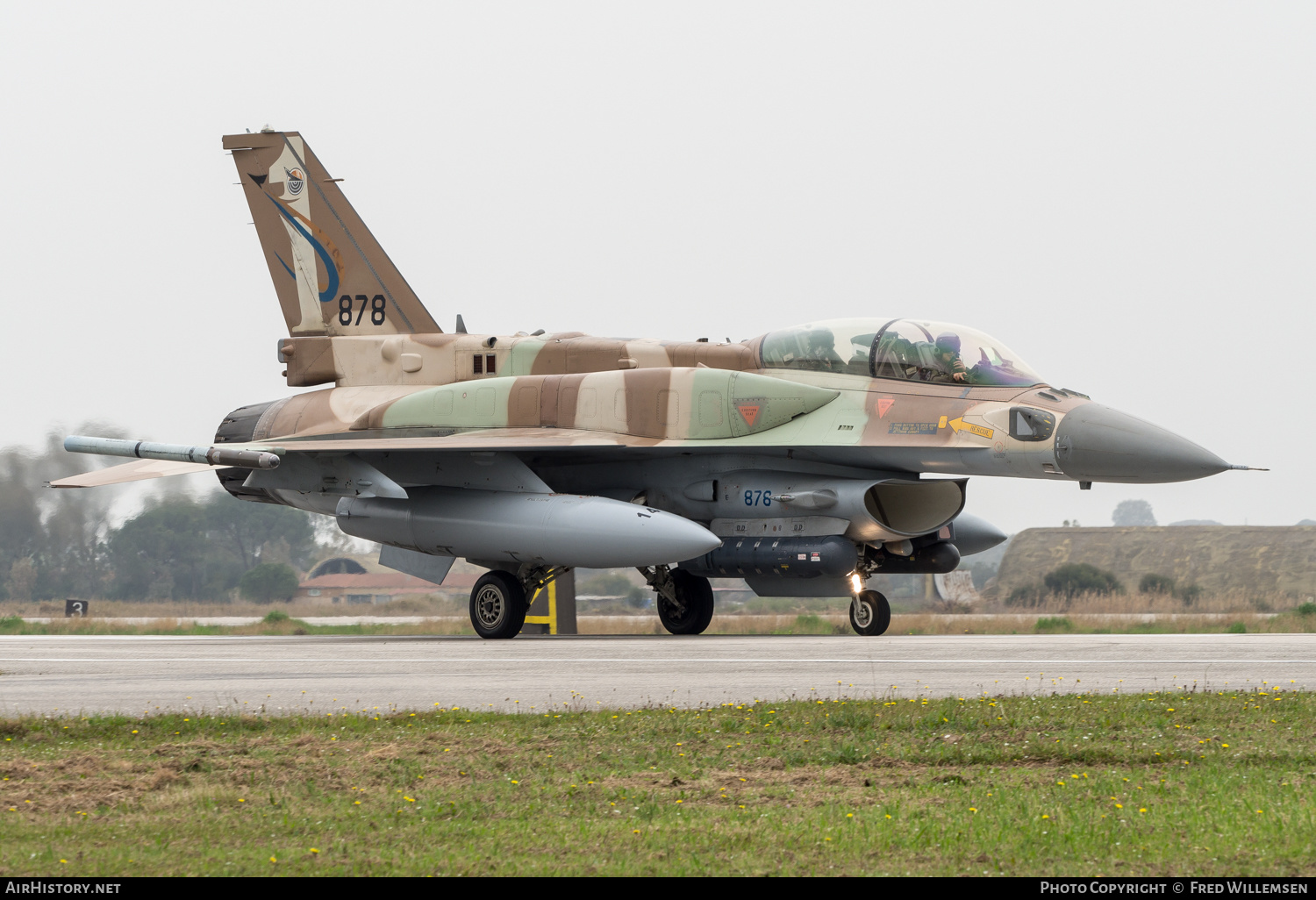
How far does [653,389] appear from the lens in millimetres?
17422

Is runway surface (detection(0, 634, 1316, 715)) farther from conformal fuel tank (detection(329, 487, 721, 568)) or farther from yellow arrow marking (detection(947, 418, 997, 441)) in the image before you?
yellow arrow marking (detection(947, 418, 997, 441))

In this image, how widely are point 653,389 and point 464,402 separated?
2882mm

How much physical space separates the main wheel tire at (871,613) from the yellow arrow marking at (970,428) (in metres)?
2.51

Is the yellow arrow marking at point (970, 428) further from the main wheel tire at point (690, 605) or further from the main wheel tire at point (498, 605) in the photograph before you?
the main wheel tire at point (498, 605)

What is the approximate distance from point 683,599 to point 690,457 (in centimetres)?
248

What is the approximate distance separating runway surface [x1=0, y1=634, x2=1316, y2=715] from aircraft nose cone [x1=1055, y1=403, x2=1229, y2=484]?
1.90 m

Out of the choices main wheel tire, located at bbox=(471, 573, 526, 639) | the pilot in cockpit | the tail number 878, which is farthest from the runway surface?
the tail number 878

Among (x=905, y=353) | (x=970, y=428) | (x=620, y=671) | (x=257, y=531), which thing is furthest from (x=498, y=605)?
(x=257, y=531)

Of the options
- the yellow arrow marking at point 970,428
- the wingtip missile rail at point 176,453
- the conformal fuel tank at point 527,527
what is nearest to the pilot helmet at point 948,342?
the yellow arrow marking at point 970,428

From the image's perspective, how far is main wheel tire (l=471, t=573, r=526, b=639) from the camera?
17.5 m

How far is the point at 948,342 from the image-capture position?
53.4 feet

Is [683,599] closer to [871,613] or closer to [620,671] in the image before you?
[871,613]
